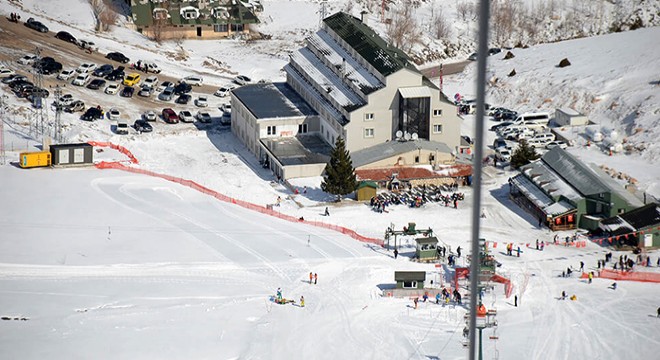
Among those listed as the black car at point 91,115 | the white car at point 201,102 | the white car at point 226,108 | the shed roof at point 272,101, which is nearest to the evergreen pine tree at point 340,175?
the shed roof at point 272,101

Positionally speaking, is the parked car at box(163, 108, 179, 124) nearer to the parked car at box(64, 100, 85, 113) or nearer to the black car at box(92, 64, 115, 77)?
the parked car at box(64, 100, 85, 113)

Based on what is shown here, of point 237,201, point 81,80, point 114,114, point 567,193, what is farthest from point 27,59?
point 567,193

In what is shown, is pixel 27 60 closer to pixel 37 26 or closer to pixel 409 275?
pixel 37 26

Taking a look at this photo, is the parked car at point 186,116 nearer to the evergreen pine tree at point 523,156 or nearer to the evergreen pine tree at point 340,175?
the evergreen pine tree at point 340,175

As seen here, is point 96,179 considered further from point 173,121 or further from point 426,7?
point 426,7

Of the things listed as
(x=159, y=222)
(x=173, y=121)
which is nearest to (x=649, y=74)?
(x=173, y=121)

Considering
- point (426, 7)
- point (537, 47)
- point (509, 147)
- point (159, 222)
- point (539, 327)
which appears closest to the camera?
point (539, 327)
